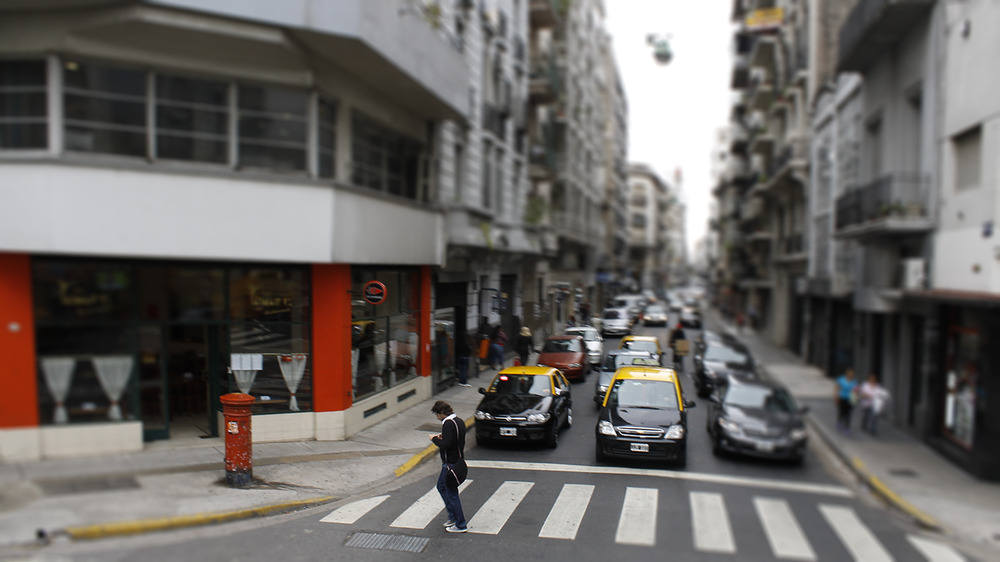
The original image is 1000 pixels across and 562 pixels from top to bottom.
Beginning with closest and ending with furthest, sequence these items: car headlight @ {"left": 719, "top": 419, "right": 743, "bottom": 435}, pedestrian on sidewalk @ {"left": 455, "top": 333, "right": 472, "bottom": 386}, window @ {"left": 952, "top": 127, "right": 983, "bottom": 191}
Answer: car headlight @ {"left": 719, "top": 419, "right": 743, "bottom": 435} < window @ {"left": 952, "top": 127, "right": 983, "bottom": 191} < pedestrian on sidewalk @ {"left": 455, "top": 333, "right": 472, "bottom": 386}

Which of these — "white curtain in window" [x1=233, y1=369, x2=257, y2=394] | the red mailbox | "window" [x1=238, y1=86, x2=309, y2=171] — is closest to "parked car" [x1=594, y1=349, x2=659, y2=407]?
the red mailbox

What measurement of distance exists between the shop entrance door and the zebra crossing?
3.94 metres

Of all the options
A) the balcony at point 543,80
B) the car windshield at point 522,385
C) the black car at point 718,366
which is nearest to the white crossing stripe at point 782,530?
the black car at point 718,366

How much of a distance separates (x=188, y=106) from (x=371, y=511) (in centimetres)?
738

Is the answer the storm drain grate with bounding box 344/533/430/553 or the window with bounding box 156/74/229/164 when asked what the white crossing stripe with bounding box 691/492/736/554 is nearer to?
the storm drain grate with bounding box 344/533/430/553

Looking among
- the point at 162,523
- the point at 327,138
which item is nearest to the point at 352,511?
the point at 162,523

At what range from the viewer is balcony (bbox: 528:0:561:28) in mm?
25953

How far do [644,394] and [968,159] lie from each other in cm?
511

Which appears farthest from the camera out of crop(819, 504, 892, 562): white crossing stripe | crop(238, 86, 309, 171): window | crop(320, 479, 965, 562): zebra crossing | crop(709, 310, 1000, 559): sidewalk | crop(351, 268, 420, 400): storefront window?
crop(351, 268, 420, 400): storefront window

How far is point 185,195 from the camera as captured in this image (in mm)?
10164

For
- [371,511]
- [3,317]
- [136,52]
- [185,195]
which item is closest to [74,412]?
[3,317]

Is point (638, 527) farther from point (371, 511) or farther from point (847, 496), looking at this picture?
point (371, 511)

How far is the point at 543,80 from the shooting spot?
26.1m

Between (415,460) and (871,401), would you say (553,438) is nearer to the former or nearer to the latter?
(415,460)
